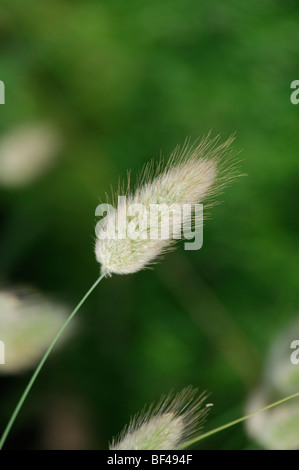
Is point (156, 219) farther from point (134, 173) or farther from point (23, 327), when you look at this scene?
point (134, 173)

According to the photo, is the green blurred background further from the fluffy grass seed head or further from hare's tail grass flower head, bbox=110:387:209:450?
hare's tail grass flower head, bbox=110:387:209:450

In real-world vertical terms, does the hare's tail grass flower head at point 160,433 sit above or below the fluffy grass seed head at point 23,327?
below

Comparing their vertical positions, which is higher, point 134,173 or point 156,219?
point 134,173

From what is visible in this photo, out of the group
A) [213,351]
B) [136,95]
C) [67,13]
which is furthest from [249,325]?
[67,13]

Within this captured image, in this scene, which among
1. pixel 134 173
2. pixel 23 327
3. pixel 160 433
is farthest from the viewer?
pixel 134 173

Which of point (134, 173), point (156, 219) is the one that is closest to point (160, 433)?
point (156, 219)

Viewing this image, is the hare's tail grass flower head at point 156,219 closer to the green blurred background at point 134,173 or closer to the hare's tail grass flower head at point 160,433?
the hare's tail grass flower head at point 160,433

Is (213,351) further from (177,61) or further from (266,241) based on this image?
(177,61)

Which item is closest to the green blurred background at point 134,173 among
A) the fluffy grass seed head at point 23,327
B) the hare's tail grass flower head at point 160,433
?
the fluffy grass seed head at point 23,327
